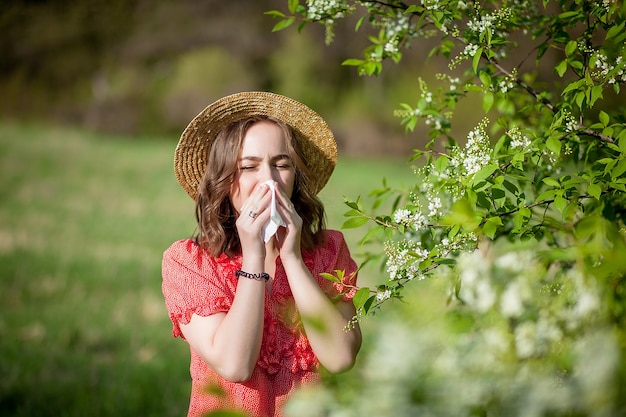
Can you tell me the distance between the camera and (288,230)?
209 cm

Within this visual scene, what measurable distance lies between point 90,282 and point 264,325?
Answer: 219 inches

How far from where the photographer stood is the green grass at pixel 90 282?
4.49m

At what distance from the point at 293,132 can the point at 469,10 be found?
29.0 inches

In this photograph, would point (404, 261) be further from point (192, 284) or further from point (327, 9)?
point (327, 9)

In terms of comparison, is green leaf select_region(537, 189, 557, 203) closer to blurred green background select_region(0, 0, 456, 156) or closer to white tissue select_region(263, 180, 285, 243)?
white tissue select_region(263, 180, 285, 243)

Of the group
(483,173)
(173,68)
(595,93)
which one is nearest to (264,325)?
(483,173)

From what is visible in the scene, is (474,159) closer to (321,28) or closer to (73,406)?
(73,406)

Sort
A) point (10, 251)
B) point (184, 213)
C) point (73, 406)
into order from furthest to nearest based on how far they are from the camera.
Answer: point (184, 213) < point (10, 251) < point (73, 406)

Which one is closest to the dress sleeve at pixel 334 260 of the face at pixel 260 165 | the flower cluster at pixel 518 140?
the face at pixel 260 165

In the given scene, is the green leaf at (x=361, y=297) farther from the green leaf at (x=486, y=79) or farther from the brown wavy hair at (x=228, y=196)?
the green leaf at (x=486, y=79)

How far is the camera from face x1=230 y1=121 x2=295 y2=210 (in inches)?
88.7

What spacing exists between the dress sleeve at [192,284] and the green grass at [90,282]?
1.53ft

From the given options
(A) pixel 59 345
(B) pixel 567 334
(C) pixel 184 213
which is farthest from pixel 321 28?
(B) pixel 567 334

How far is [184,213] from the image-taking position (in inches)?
460
